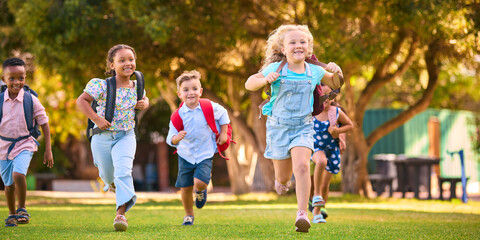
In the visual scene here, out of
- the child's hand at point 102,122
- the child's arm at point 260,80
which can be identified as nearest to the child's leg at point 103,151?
the child's hand at point 102,122

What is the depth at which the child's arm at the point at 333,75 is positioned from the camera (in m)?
6.60

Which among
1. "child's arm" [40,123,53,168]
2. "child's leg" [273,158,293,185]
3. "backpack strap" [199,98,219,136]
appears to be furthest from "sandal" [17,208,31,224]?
"child's leg" [273,158,293,185]

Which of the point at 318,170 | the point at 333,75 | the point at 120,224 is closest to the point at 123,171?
the point at 120,224

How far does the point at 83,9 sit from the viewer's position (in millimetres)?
14406

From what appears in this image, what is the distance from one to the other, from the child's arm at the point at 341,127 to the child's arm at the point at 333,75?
1800 millimetres

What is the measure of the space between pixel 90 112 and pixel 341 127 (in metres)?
3.21

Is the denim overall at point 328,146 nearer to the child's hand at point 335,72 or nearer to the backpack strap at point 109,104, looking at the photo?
the child's hand at point 335,72

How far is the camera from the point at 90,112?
711 cm

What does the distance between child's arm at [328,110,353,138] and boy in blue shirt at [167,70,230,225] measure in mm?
1412

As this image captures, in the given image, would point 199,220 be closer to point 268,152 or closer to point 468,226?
point 268,152

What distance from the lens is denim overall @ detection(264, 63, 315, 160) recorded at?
6641 mm

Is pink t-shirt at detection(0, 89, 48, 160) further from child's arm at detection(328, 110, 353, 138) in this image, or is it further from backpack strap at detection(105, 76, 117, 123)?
child's arm at detection(328, 110, 353, 138)

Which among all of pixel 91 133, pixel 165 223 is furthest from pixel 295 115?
pixel 165 223

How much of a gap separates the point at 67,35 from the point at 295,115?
8.87 metres
